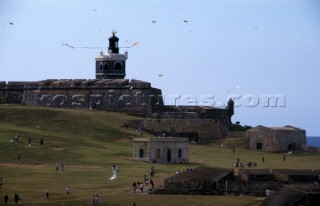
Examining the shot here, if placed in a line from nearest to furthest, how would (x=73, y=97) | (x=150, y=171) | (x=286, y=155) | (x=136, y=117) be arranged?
(x=150, y=171)
(x=286, y=155)
(x=136, y=117)
(x=73, y=97)

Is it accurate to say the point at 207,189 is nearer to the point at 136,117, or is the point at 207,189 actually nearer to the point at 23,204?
the point at 23,204

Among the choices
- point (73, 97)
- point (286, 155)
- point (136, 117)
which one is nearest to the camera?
point (286, 155)

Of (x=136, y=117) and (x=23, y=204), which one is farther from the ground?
(x=136, y=117)

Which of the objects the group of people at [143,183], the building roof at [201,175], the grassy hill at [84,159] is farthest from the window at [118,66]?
the building roof at [201,175]

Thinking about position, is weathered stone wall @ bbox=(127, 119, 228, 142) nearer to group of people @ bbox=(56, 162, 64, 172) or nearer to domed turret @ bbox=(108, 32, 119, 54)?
domed turret @ bbox=(108, 32, 119, 54)

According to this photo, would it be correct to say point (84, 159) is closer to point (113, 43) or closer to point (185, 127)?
point (185, 127)

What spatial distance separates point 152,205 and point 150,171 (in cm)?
1483

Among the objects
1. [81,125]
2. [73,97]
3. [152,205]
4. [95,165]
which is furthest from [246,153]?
[152,205]

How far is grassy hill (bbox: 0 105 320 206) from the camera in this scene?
52.6 meters

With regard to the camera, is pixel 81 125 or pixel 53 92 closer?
pixel 81 125

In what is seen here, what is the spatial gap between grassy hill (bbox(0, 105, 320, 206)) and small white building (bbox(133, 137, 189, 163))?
119 cm

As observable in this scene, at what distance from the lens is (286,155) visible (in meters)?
86.6

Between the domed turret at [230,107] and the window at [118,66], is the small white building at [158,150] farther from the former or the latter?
the window at [118,66]

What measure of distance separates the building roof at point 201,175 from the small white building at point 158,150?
15.8 metres
